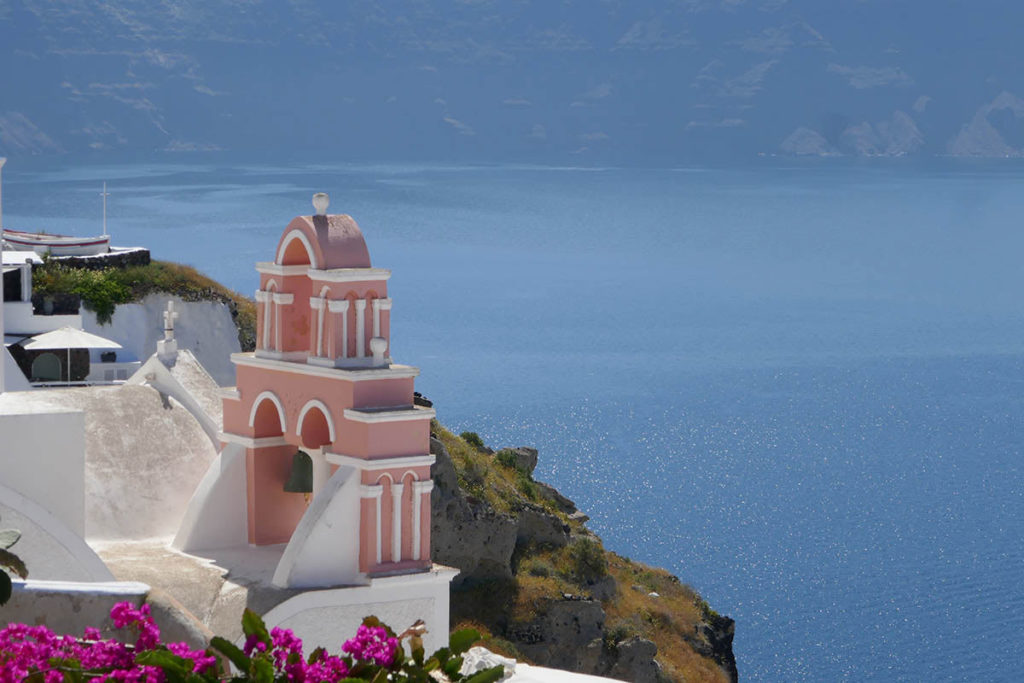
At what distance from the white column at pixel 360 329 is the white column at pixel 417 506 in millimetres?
1119

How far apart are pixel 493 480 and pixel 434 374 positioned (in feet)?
142

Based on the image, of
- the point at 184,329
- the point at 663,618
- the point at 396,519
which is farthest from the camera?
the point at 184,329

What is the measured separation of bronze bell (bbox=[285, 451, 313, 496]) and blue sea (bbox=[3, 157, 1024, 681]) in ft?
76.8

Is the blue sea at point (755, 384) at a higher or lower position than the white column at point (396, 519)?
lower

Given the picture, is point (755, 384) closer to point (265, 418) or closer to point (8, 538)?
point (265, 418)

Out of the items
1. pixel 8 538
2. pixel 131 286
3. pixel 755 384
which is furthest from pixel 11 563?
pixel 755 384

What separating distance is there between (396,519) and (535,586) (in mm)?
13392

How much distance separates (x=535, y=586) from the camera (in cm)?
2680

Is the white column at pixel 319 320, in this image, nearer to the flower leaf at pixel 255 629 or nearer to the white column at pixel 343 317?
the white column at pixel 343 317

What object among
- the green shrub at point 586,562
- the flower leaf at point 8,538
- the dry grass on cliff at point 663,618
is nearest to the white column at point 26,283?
the green shrub at point 586,562

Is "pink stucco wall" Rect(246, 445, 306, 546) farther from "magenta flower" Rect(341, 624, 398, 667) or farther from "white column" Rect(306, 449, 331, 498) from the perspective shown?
"magenta flower" Rect(341, 624, 398, 667)

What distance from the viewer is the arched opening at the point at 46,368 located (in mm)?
30750

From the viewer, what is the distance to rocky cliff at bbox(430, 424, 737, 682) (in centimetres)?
2580

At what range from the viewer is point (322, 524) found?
13.4 meters
